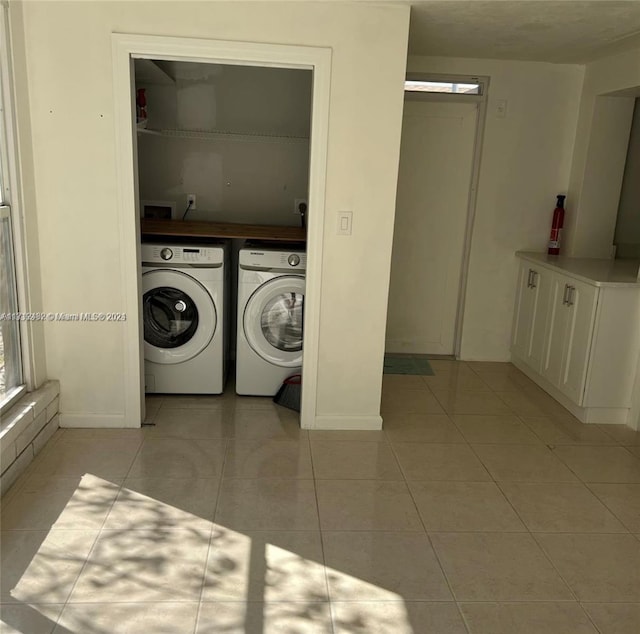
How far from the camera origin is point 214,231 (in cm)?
383

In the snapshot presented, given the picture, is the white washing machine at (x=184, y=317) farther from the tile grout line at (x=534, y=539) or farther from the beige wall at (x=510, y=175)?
the beige wall at (x=510, y=175)

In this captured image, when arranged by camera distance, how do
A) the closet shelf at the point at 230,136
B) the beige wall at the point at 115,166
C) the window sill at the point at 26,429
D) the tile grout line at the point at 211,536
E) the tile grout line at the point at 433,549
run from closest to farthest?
the tile grout line at the point at 211,536
the tile grout line at the point at 433,549
the window sill at the point at 26,429
the beige wall at the point at 115,166
the closet shelf at the point at 230,136

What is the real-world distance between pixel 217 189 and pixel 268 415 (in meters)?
1.75

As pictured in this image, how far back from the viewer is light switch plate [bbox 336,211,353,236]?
3146 mm

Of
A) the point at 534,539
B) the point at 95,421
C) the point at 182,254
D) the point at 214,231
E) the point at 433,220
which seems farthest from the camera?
the point at 433,220

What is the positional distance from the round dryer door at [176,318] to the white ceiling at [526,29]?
196 centimetres

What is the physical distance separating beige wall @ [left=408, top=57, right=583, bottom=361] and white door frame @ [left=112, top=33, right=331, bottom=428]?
163cm

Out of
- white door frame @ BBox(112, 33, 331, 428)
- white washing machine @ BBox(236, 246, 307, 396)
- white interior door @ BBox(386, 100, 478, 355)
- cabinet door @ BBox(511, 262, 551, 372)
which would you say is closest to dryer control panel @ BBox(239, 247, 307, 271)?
white washing machine @ BBox(236, 246, 307, 396)

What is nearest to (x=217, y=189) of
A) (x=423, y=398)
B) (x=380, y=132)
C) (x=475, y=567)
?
(x=380, y=132)

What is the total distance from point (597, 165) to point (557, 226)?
489 millimetres

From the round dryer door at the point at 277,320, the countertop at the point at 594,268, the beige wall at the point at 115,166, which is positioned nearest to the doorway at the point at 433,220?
the countertop at the point at 594,268

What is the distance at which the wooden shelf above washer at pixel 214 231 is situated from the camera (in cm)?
369

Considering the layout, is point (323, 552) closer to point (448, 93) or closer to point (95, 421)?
point (95, 421)

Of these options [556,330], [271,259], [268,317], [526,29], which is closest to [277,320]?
[268,317]
